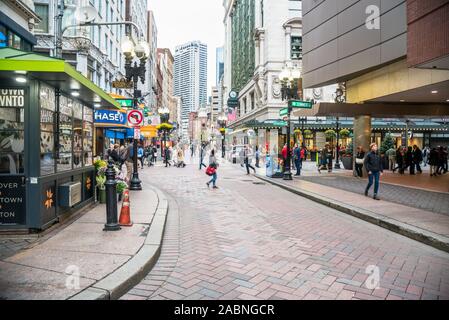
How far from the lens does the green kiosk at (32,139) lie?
6333 millimetres

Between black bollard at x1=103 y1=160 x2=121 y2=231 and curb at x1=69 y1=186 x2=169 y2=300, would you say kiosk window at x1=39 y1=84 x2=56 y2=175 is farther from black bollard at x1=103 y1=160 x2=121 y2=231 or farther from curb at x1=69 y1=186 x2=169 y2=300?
curb at x1=69 y1=186 x2=169 y2=300

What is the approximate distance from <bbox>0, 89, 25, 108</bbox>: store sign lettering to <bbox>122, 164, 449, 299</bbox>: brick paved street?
3812 mm

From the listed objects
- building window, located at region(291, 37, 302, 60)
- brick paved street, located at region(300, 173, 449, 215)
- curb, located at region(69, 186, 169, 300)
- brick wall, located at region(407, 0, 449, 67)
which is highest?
building window, located at region(291, 37, 302, 60)

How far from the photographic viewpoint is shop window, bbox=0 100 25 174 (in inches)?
263

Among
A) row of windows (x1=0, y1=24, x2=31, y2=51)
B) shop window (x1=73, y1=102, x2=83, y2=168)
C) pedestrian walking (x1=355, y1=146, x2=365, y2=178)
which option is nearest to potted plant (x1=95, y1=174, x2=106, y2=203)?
shop window (x1=73, y1=102, x2=83, y2=168)

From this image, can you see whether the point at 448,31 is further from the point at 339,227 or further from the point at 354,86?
the point at 354,86

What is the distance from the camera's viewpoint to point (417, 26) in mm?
10547

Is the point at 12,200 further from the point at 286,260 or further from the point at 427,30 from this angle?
the point at 427,30

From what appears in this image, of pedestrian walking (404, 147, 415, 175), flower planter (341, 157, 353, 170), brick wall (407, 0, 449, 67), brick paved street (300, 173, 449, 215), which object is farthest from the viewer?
flower planter (341, 157, 353, 170)

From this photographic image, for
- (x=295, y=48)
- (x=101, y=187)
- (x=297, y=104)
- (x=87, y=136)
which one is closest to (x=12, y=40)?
(x=87, y=136)

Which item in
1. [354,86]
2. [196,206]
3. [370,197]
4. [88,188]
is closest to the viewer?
[88,188]

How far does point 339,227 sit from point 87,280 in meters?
5.80

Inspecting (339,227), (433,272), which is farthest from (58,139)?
(433,272)

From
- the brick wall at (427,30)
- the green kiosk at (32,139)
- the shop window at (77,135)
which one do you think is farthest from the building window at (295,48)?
the green kiosk at (32,139)
